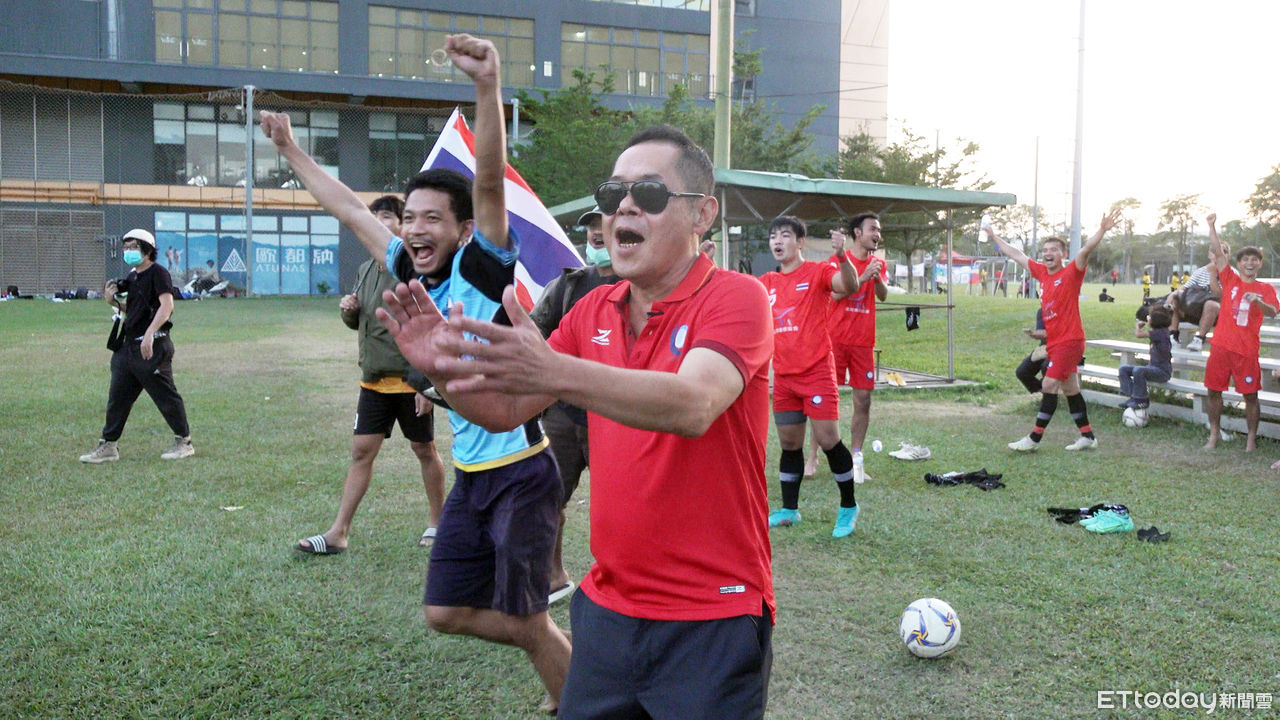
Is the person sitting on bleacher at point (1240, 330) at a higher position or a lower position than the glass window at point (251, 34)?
lower

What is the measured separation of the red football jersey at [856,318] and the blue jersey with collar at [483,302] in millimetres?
6004

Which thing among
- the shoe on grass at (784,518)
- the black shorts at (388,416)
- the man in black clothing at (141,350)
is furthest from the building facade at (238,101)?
the shoe on grass at (784,518)

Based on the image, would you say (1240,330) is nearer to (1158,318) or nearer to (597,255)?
(1158,318)

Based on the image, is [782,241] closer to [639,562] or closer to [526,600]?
[526,600]

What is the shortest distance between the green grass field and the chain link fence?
34.5 meters

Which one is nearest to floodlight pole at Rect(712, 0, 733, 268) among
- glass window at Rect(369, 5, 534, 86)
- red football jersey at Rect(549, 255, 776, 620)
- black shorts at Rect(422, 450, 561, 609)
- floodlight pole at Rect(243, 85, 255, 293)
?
black shorts at Rect(422, 450, 561, 609)

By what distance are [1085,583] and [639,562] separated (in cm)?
432

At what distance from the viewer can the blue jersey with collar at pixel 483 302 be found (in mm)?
3334

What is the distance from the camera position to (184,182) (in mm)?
43250

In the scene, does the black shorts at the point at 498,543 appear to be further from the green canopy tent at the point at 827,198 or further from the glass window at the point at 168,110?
the glass window at the point at 168,110

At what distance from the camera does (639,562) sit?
233 centimetres

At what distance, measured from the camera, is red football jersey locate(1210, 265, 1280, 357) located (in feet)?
32.5

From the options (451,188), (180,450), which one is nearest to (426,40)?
(180,450)

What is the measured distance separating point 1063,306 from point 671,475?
8934mm
